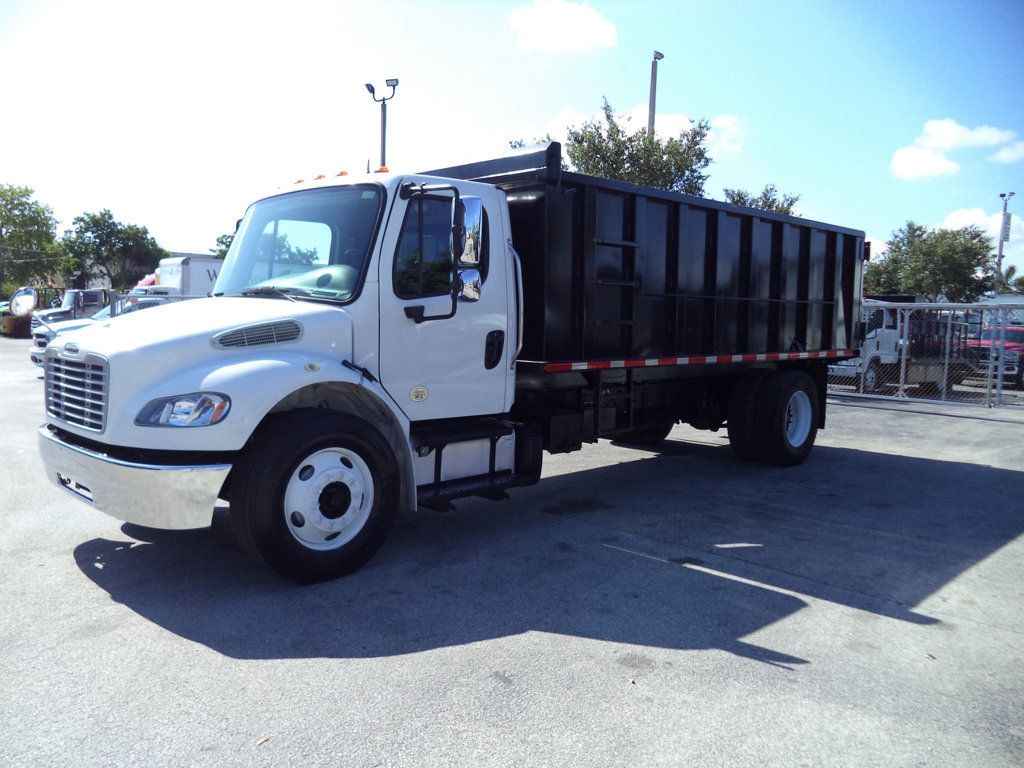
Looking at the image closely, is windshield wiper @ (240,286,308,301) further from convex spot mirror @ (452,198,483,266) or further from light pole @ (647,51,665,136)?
light pole @ (647,51,665,136)

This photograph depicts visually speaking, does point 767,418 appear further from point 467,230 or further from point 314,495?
point 314,495

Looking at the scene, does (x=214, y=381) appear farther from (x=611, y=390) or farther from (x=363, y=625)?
(x=611, y=390)

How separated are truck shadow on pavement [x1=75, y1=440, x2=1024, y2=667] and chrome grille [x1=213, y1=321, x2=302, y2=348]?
153cm

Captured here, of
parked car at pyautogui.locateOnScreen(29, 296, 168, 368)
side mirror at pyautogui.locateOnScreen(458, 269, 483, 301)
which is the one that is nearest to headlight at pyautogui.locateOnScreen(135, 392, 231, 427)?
side mirror at pyautogui.locateOnScreen(458, 269, 483, 301)

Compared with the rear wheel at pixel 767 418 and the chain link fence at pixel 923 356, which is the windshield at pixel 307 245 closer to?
the rear wheel at pixel 767 418

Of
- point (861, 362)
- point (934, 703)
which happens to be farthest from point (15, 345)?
point (934, 703)

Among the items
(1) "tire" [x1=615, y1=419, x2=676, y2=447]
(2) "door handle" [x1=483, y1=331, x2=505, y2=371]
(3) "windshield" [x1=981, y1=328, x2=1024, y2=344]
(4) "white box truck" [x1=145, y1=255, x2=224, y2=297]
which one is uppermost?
(4) "white box truck" [x1=145, y1=255, x2=224, y2=297]

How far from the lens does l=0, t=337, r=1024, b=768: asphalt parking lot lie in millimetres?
3324

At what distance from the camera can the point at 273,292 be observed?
5660 mm

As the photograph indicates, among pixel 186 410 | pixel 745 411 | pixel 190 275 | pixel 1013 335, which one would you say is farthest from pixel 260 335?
pixel 190 275

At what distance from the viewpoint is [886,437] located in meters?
12.3

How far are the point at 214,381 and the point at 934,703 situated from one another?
4.10m

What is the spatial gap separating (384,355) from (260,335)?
0.88 m

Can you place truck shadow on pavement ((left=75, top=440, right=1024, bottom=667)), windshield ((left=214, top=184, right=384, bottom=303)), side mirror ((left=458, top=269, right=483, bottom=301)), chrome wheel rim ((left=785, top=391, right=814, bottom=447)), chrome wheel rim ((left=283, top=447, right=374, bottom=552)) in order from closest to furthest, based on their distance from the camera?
truck shadow on pavement ((left=75, top=440, right=1024, bottom=667)), chrome wheel rim ((left=283, top=447, right=374, bottom=552)), windshield ((left=214, top=184, right=384, bottom=303)), side mirror ((left=458, top=269, right=483, bottom=301)), chrome wheel rim ((left=785, top=391, right=814, bottom=447))
